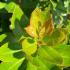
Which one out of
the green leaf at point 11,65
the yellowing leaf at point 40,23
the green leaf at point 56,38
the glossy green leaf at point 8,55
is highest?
the yellowing leaf at point 40,23

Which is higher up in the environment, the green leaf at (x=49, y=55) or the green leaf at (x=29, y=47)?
the green leaf at (x=29, y=47)

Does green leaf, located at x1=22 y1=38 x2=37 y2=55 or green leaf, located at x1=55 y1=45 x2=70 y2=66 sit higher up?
green leaf, located at x1=22 y1=38 x2=37 y2=55

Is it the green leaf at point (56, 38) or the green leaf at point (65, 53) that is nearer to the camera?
the green leaf at point (56, 38)

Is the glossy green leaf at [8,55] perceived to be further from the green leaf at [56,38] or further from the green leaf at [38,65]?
the green leaf at [56,38]

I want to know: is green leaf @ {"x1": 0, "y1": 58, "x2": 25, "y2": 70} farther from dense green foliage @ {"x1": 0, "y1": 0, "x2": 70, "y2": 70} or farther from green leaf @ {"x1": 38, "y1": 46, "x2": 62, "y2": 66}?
green leaf @ {"x1": 38, "y1": 46, "x2": 62, "y2": 66}

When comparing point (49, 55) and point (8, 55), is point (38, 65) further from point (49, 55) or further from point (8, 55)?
point (8, 55)

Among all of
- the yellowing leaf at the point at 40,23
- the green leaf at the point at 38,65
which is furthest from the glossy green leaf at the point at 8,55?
the yellowing leaf at the point at 40,23

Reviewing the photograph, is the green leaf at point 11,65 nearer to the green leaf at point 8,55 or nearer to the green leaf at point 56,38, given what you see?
the green leaf at point 8,55

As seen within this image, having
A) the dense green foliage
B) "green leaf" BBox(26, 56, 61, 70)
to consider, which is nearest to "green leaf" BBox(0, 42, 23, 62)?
the dense green foliage

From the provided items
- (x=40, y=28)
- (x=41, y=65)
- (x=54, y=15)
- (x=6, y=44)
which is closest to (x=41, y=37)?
(x=40, y=28)

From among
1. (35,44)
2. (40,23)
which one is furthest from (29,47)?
(40,23)

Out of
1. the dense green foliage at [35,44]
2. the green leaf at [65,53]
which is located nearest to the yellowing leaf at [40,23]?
the dense green foliage at [35,44]
